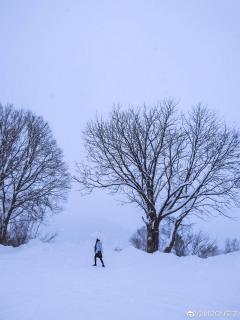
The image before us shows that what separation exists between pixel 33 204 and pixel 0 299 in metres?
18.5

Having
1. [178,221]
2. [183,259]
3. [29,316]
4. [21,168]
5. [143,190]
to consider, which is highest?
[21,168]

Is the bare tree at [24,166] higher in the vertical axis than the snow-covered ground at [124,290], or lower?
higher

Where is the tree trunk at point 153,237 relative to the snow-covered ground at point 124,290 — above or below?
above

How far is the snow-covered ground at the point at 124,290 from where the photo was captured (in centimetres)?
737

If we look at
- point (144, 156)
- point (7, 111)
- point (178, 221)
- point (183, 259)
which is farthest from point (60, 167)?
point (183, 259)

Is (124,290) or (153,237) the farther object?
(153,237)

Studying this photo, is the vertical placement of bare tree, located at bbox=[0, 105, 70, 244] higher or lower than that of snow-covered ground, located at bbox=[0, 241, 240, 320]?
higher

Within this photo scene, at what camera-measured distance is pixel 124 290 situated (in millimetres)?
9938

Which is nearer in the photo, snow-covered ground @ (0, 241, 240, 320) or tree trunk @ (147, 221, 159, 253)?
snow-covered ground @ (0, 241, 240, 320)

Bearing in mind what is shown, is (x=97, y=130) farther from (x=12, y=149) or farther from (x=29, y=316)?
(x=29, y=316)

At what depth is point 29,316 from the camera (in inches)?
268

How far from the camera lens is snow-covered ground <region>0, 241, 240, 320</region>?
24.2 feet

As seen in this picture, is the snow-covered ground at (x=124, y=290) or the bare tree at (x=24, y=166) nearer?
the snow-covered ground at (x=124, y=290)

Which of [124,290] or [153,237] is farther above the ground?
[153,237]
